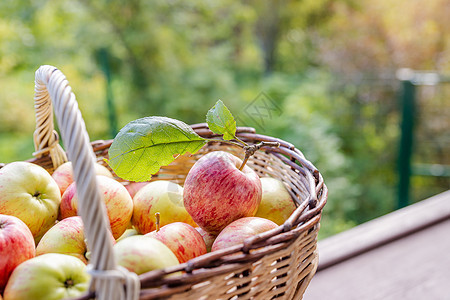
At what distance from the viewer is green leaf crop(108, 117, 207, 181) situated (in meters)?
0.59

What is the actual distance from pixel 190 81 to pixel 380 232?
80.6 inches

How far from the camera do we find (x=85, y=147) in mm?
377

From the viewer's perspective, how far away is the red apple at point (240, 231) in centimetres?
52

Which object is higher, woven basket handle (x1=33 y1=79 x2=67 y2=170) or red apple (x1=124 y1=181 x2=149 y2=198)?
woven basket handle (x1=33 y1=79 x2=67 y2=170)

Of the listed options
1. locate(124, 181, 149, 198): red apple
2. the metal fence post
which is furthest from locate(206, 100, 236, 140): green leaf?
the metal fence post

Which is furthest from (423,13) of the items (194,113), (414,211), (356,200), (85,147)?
(85,147)

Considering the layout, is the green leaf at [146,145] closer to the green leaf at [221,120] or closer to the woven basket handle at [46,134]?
the green leaf at [221,120]

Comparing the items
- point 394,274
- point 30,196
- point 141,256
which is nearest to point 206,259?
point 141,256

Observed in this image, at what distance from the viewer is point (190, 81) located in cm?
285

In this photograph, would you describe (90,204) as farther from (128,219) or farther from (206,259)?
(128,219)

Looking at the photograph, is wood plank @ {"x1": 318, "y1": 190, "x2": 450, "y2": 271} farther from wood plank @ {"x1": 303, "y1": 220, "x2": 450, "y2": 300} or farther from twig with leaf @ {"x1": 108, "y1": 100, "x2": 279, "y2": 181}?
twig with leaf @ {"x1": 108, "y1": 100, "x2": 279, "y2": 181}

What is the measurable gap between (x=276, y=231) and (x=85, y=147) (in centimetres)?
21

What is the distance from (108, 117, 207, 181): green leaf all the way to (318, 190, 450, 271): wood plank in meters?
0.51

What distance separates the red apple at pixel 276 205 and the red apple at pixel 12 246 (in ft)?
1.09
